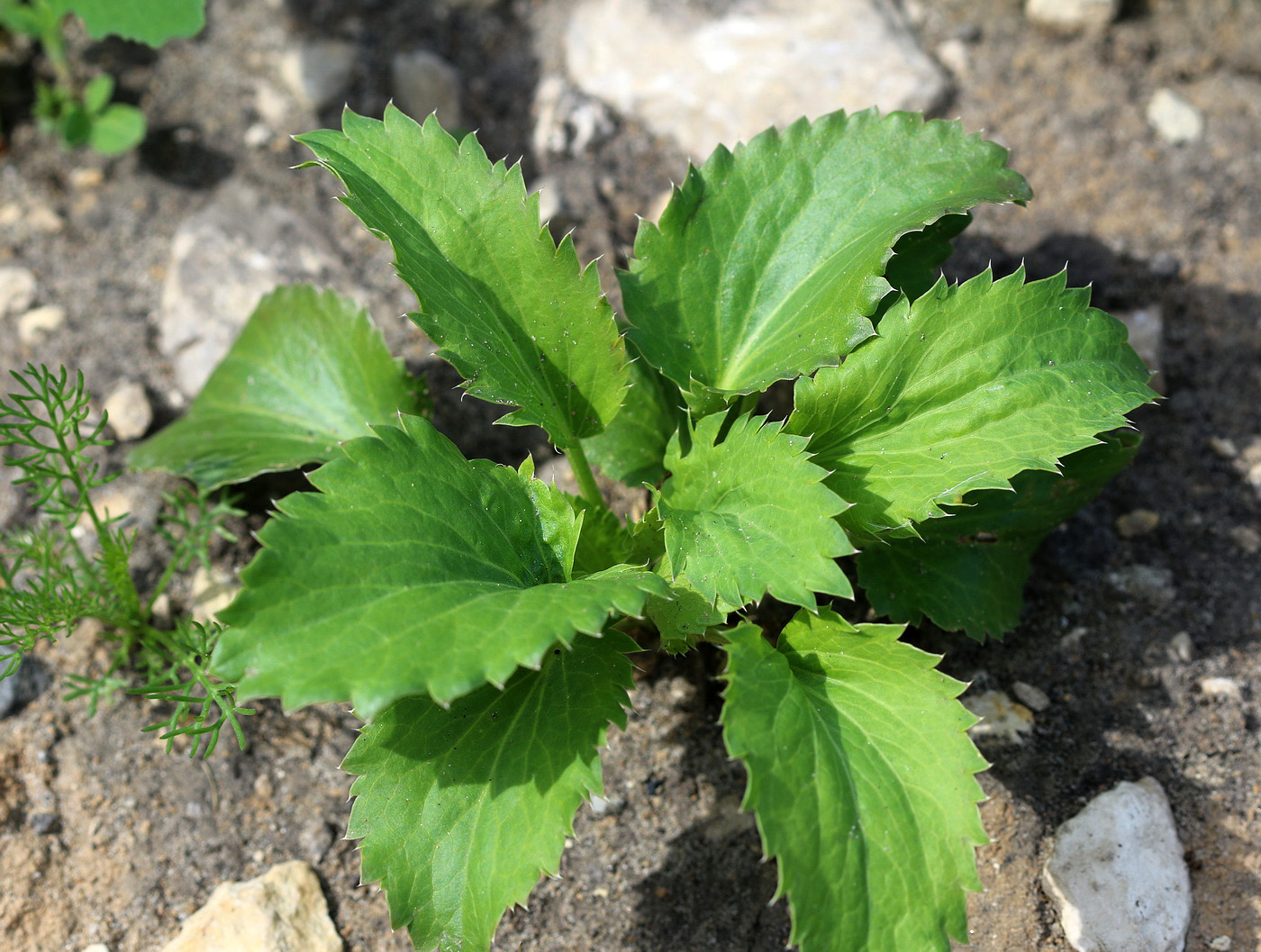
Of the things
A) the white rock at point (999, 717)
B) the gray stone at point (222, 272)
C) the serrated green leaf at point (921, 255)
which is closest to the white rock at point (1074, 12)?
the serrated green leaf at point (921, 255)

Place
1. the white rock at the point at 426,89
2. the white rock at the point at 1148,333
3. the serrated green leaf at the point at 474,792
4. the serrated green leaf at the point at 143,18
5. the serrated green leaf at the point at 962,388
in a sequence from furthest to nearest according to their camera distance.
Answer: the white rock at the point at 426,89 < the white rock at the point at 1148,333 < the serrated green leaf at the point at 143,18 < the serrated green leaf at the point at 962,388 < the serrated green leaf at the point at 474,792

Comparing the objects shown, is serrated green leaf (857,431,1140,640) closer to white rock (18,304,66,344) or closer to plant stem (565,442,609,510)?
plant stem (565,442,609,510)

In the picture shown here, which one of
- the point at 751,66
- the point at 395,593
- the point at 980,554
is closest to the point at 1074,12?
the point at 751,66

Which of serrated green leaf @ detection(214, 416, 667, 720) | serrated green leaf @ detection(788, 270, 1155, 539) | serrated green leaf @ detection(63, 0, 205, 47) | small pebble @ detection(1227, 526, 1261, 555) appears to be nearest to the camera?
serrated green leaf @ detection(214, 416, 667, 720)

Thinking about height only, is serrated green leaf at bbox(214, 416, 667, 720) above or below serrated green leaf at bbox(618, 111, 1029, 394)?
below

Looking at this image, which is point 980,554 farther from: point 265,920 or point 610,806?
point 265,920

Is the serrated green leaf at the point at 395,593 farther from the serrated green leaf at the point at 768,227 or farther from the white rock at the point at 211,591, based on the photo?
the white rock at the point at 211,591

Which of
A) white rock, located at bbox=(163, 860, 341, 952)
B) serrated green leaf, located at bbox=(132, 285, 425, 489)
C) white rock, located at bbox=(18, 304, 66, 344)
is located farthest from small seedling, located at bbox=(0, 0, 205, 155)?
white rock, located at bbox=(163, 860, 341, 952)

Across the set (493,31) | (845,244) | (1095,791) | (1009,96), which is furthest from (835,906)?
(493,31)
